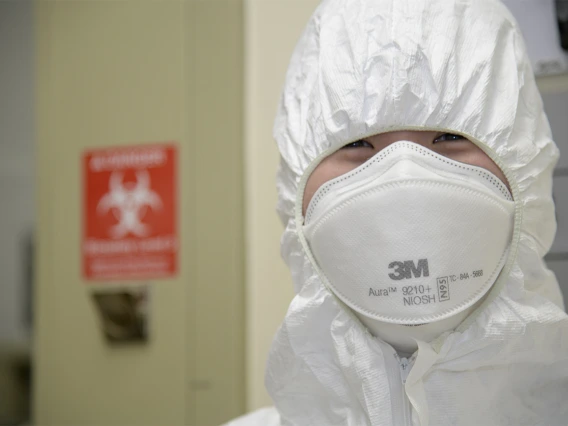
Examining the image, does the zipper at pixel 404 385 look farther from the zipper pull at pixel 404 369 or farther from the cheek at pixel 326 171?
the cheek at pixel 326 171

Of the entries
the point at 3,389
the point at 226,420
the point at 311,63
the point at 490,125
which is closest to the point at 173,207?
the point at 226,420

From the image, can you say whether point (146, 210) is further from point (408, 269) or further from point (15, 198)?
point (15, 198)

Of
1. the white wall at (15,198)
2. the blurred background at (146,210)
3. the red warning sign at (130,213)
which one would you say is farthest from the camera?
the white wall at (15,198)

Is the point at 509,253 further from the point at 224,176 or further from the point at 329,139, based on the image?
the point at 224,176

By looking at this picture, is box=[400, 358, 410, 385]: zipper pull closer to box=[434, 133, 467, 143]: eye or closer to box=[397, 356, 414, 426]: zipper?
box=[397, 356, 414, 426]: zipper

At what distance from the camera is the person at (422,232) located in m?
0.73

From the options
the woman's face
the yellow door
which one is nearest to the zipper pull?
the woman's face

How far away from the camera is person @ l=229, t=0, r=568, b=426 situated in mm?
726

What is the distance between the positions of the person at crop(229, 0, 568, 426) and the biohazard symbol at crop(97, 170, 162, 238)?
32.4 inches

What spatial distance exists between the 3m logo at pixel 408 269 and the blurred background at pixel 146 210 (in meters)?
0.60

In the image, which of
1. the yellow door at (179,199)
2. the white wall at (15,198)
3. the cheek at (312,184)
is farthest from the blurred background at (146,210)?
the white wall at (15,198)

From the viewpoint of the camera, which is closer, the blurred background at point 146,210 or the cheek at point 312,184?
the cheek at point 312,184

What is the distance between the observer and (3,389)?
2631 millimetres

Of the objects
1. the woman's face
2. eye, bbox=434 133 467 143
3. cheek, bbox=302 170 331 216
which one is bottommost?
cheek, bbox=302 170 331 216
